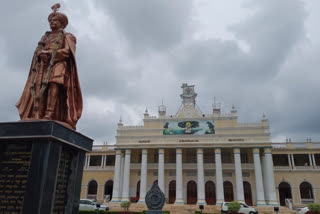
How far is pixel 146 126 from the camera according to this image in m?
35.0

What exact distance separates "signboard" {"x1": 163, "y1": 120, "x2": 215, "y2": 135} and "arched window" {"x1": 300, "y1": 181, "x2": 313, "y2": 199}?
563 inches

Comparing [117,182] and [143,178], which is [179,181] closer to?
[143,178]

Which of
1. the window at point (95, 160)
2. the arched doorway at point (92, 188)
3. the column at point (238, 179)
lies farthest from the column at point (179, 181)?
the window at point (95, 160)

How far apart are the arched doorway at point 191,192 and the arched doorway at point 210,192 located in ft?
5.15

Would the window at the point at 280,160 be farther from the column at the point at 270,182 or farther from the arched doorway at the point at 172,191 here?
the arched doorway at the point at 172,191

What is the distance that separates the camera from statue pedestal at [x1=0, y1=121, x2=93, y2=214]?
4.29m

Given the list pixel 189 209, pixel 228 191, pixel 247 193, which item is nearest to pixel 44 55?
pixel 189 209

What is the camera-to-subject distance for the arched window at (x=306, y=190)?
3231 cm

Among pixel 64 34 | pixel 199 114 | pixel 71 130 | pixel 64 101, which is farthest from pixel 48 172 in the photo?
pixel 199 114

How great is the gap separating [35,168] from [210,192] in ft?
101

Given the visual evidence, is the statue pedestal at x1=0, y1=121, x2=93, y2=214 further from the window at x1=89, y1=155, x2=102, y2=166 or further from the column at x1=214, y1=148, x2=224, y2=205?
the window at x1=89, y1=155, x2=102, y2=166

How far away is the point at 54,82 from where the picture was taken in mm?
5293

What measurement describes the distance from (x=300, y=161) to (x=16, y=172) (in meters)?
39.1

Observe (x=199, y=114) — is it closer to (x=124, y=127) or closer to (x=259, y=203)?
(x=124, y=127)
